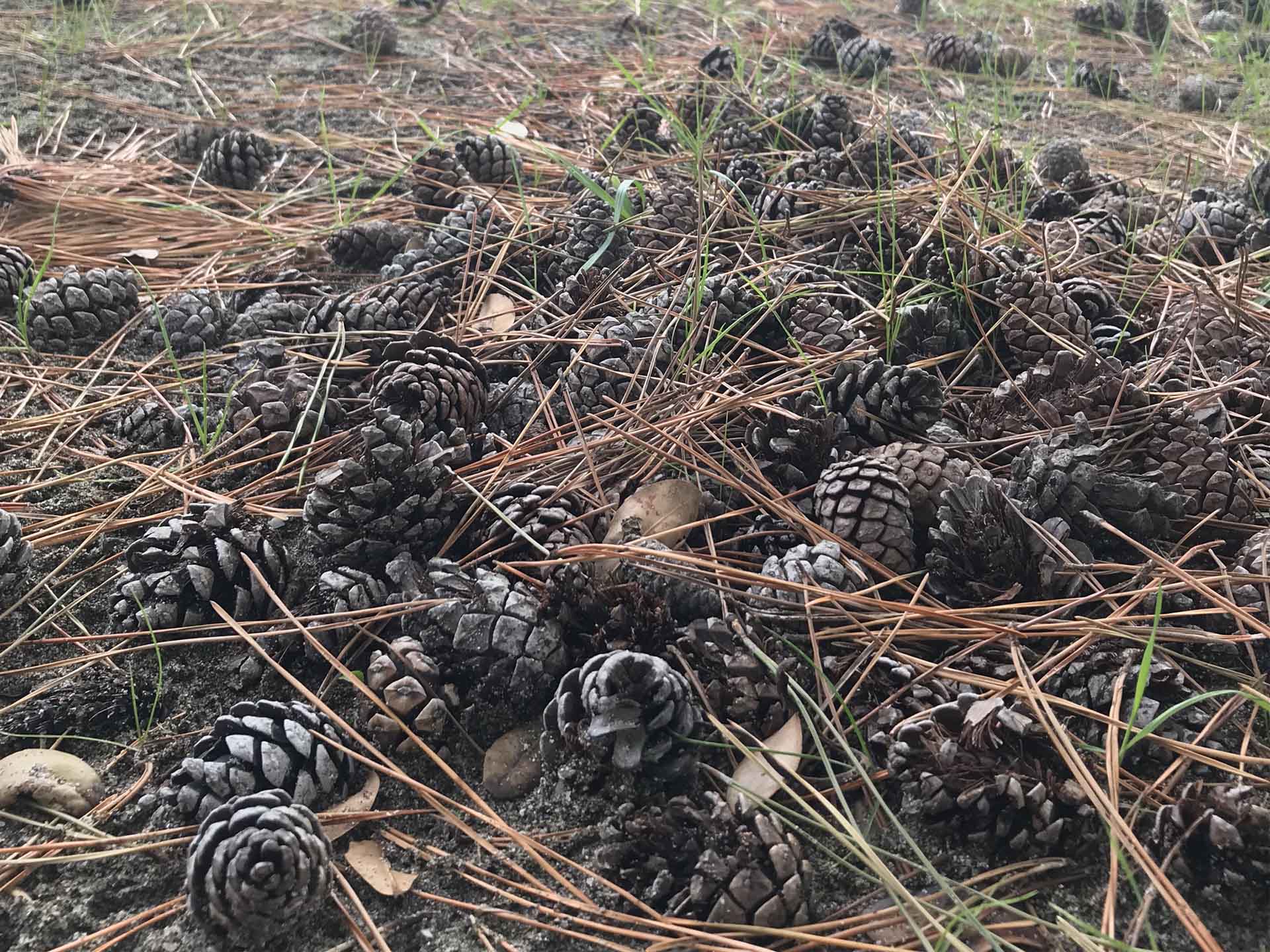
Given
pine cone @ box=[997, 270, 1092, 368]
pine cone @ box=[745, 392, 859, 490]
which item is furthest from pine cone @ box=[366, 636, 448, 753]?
pine cone @ box=[997, 270, 1092, 368]

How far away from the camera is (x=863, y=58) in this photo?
380cm

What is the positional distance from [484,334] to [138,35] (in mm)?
2869

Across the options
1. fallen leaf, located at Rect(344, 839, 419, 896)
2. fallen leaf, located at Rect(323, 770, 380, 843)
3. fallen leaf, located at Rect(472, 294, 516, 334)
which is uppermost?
fallen leaf, located at Rect(472, 294, 516, 334)

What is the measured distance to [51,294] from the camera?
227 centimetres

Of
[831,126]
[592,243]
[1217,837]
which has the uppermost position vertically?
[831,126]

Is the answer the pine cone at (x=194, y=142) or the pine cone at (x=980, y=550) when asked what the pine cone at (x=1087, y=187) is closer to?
the pine cone at (x=980, y=550)

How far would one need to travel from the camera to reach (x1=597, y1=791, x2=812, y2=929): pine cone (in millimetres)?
1139

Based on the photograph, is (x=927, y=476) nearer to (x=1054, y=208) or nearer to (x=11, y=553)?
(x=1054, y=208)

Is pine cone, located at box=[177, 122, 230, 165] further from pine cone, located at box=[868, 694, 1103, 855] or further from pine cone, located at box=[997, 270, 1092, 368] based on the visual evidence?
pine cone, located at box=[868, 694, 1103, 855]

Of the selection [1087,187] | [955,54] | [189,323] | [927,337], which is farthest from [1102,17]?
[189,323]

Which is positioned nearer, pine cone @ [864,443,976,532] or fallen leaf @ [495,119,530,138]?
pine cone @ [864,443,976,532]

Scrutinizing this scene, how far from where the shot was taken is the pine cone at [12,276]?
232 cm

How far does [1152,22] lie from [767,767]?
4739 mm

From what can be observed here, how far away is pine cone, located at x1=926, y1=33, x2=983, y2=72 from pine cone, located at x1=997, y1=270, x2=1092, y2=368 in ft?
8.00
